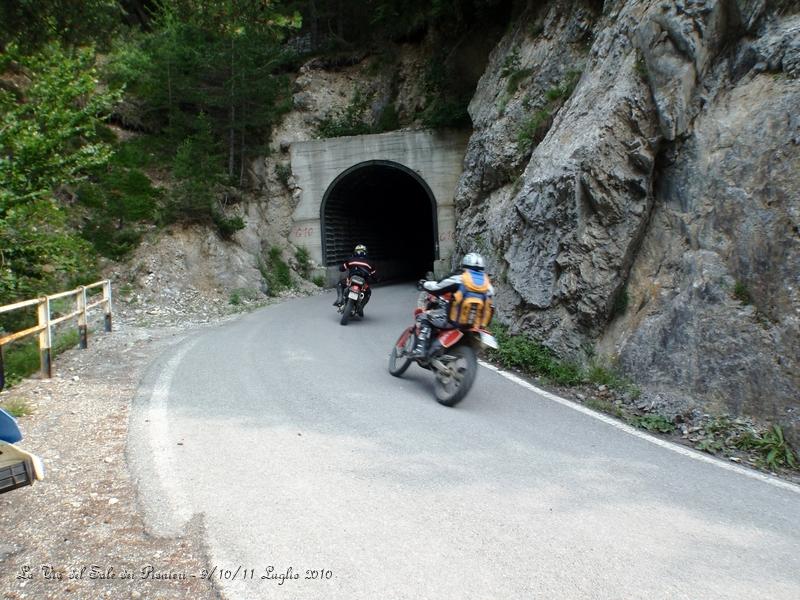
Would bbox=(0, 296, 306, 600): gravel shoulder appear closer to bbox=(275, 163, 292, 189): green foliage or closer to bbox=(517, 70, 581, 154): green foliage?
bbox=(517, 70, 581, 154): green foliage

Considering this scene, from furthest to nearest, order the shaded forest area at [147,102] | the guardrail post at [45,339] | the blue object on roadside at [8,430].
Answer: the shaded forest area at [147,102], the guardrail post at [45,339], the blue object on roadside at [8,430]

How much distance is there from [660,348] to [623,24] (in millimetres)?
5676

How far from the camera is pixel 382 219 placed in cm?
2703

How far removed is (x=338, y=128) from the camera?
70.1 ft

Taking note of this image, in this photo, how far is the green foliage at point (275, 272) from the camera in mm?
17267

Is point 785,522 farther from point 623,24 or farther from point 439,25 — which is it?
point 439,25

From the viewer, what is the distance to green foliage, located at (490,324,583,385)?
22.2ft

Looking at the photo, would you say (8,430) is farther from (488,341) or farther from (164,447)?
Result: (488,341)

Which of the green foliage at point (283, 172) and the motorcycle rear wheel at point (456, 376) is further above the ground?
the green foliage at point (283, 172)

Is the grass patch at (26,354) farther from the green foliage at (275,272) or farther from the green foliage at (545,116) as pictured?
the green foliage at (545,116)

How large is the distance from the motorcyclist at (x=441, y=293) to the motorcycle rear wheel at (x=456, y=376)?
0.31 meters

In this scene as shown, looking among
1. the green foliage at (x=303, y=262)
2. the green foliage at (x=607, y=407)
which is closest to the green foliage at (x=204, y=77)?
the green foliage at (x=303, y=262)

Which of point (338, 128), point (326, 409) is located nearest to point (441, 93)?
point (338, 128)

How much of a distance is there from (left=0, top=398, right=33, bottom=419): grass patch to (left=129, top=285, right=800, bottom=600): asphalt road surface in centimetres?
100
